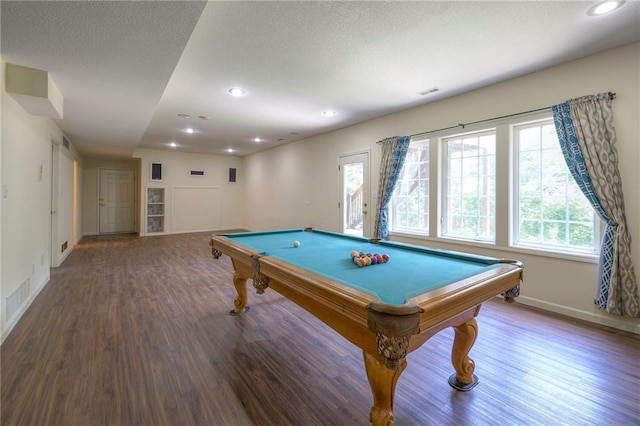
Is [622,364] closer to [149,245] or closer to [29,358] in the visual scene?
[29,358]

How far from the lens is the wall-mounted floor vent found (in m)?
2.50

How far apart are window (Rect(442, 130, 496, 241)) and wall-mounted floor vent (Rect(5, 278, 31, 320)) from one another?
4.70 m

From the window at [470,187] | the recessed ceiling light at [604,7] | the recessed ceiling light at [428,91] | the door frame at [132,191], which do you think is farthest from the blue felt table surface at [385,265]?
the door frame at [132,191]

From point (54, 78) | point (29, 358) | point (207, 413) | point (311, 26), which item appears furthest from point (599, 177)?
point (54, 78)

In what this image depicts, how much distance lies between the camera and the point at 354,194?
5.30 meters

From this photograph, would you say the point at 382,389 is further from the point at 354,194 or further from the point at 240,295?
the point at 354,194

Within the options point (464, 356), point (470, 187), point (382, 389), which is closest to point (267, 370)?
point (382, 389)

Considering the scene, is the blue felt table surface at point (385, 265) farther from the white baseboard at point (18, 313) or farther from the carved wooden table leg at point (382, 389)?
the white baseboard at point (18, 313)

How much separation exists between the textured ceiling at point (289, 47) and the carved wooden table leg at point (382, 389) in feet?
7.22

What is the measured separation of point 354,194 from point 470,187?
2055 millimetres

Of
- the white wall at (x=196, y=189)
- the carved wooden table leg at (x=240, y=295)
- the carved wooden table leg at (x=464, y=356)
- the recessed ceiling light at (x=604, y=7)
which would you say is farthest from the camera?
the white wall at (x=196, y=189)

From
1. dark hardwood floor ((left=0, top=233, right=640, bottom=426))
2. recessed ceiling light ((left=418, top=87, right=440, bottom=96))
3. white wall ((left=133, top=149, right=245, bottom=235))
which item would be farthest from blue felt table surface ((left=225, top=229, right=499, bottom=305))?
white wall ((left=133, top=149, right=245, bottom=235))

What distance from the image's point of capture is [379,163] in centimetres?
467

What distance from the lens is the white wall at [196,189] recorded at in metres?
8.05
